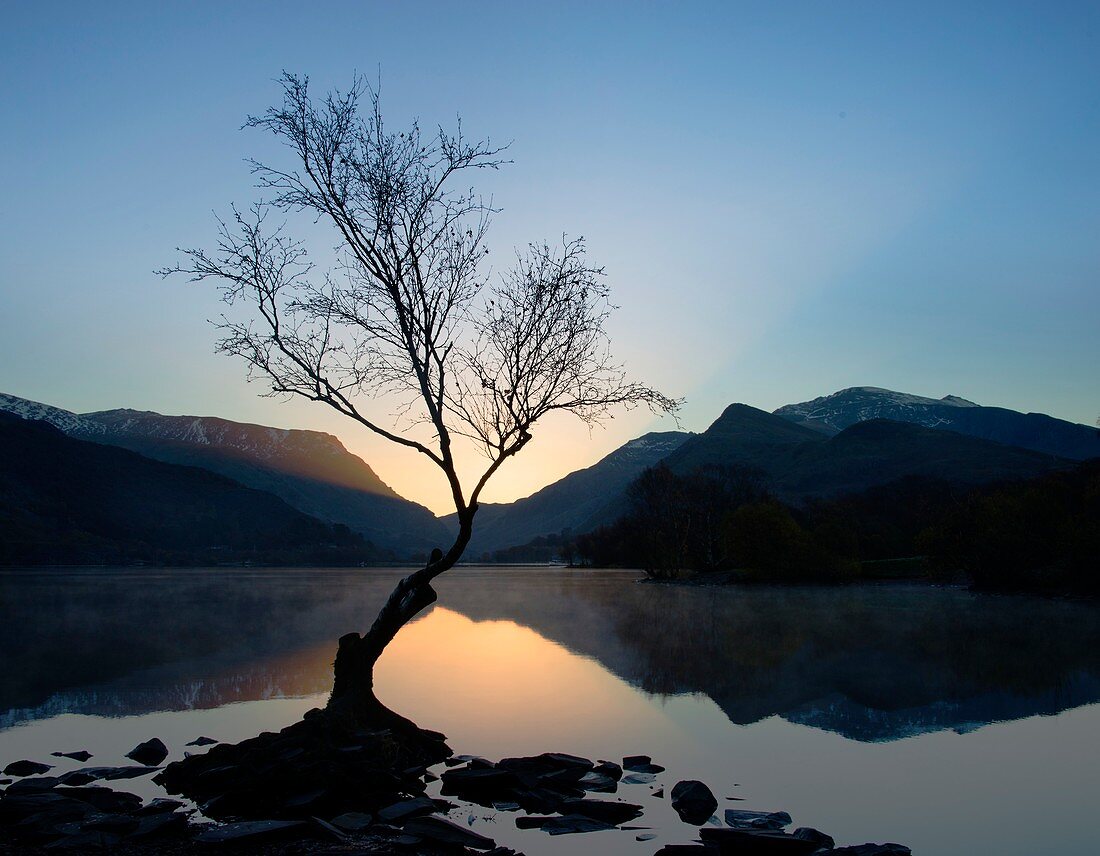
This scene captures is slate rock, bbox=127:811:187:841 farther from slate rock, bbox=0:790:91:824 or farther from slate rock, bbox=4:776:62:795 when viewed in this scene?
slate rock, bbox=4:776:62:795

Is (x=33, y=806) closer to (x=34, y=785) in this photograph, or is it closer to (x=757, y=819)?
(x=34, y=785)

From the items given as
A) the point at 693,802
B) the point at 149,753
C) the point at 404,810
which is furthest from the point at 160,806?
the point at 693,802

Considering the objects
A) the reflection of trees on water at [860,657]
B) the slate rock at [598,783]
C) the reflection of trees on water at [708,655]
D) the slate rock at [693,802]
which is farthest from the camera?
the reflection of trees on water at [708,655]

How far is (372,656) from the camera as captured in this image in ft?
50.8

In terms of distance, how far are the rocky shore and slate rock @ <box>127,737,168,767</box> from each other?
0.03 meters

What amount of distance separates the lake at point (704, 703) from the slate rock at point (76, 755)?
0.23 meters

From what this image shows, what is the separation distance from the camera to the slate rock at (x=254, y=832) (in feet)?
30.4

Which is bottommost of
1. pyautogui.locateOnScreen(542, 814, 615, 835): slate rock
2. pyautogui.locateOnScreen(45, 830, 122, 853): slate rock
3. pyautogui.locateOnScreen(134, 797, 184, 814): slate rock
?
pyautogui.locateOnScreen(134, 797, 184, 814): slate rock

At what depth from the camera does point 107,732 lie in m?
15.9

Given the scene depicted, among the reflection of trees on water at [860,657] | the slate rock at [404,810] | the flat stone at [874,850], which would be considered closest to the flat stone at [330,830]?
the slate rock at [404,810]

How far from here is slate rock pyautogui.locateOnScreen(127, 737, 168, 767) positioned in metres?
13.4

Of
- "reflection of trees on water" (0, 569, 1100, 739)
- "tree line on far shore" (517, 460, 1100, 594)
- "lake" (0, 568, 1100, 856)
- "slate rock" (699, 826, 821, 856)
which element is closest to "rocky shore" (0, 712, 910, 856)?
"slate rock" (699, 826, 821, 856)

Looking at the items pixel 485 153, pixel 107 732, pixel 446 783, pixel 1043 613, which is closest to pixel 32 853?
pixel 446 783

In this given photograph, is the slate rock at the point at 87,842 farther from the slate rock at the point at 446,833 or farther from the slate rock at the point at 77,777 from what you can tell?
the slate rock at the point at 446,833
